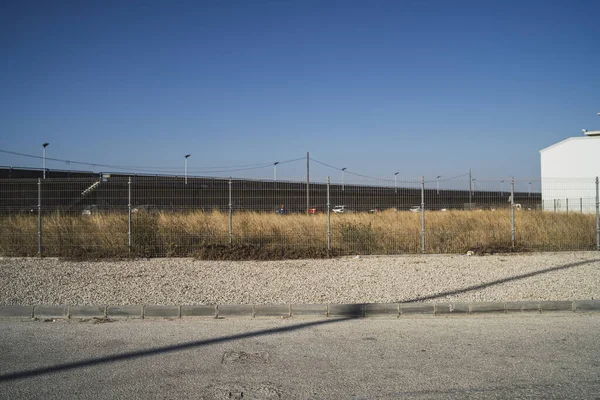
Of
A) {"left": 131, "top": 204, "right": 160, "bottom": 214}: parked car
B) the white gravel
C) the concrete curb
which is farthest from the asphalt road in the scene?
{"left": 131, "top": 204, "right": 160, "bottom": 214}: parked car

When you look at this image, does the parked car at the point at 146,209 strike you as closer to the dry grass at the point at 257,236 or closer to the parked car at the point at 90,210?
the dry grass at the point at 257,236

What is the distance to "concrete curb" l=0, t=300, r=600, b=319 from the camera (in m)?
8.01

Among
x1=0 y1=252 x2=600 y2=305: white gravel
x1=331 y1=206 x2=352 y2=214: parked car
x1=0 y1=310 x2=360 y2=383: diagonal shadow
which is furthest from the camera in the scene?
x1=331 y1=206 x2=352 y2=214: parked car

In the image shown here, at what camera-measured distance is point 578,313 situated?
8047 mm

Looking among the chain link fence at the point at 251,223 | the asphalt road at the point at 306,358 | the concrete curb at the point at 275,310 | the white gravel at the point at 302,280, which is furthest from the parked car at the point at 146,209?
the asphalt road at the point at 306,358

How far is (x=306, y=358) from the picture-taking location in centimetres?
574

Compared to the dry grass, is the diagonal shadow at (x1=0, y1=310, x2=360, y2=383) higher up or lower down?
lower down

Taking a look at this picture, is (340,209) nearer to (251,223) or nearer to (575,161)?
(251,223)

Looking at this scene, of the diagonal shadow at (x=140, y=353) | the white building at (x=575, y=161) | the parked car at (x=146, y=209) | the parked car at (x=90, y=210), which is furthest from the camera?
the white building at (x=575, y=161)

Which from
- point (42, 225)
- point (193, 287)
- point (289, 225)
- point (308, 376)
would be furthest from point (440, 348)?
point (42, 225)

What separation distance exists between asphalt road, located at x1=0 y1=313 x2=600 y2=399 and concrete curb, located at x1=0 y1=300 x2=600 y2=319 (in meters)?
0.31

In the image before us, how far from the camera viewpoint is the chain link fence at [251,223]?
575 inches

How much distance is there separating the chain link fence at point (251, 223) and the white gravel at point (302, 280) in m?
1.04

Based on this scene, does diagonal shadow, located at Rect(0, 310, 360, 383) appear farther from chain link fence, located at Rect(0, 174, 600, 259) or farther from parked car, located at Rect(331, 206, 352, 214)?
parked car, located at Rect(331, 206, 352, 214)
